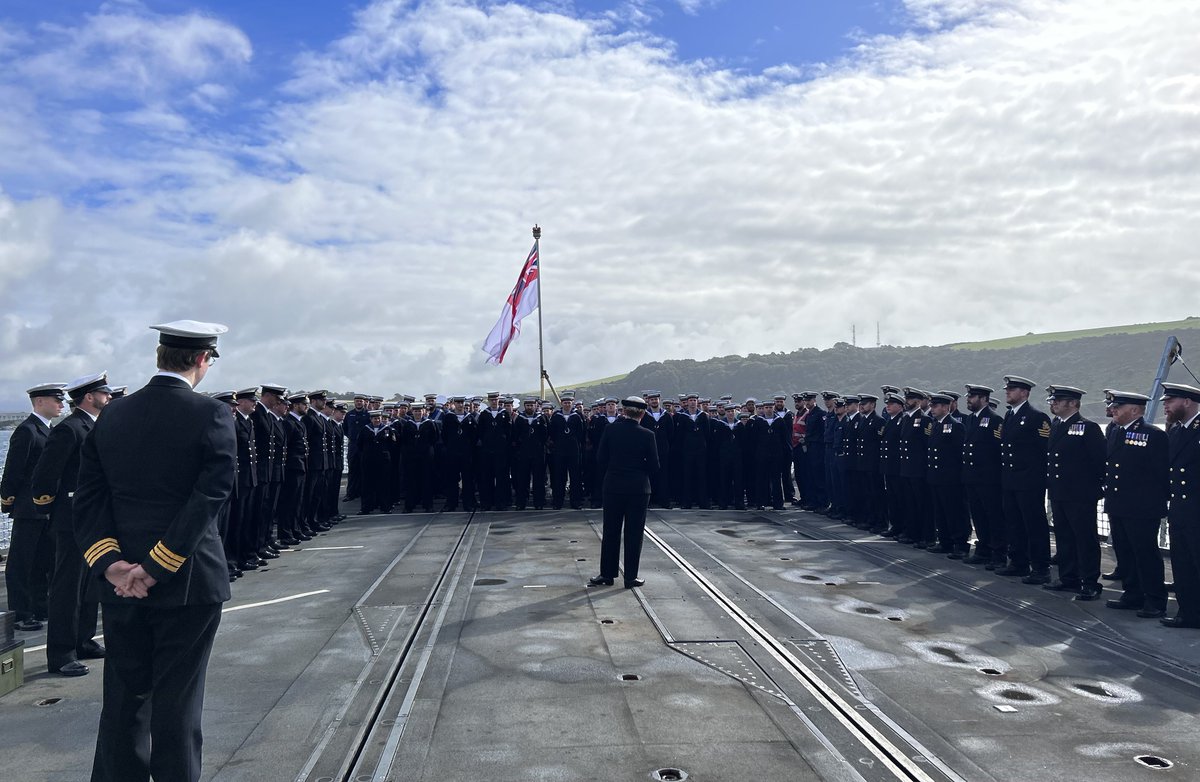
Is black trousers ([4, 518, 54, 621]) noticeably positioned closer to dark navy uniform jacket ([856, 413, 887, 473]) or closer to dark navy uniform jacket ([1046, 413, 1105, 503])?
dark navy uniform jacket ([1046, 413, 1105, 503])

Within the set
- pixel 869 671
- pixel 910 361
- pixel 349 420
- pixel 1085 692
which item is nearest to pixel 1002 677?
pixel 1085 692

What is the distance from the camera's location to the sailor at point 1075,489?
9602mm

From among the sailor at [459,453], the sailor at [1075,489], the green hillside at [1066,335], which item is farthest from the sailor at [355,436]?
the green hillside at [1066,335]

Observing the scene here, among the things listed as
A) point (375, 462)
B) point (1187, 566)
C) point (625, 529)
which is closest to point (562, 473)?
point (375, 462)

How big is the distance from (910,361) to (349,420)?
288 ft

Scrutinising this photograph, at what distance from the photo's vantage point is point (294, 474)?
13195 mm

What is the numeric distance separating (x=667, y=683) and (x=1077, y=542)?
581 cm

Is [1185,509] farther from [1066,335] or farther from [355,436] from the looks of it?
[1066,335]

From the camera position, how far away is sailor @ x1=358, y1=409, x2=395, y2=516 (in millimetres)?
17484

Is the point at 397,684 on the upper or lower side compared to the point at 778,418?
lower

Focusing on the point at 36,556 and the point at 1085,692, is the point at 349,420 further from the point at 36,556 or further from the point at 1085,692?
the point at 1085,692

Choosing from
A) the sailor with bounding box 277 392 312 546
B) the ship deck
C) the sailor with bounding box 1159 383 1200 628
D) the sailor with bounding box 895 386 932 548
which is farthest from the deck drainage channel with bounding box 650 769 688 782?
the sailor with bounding box 277 392 312 546

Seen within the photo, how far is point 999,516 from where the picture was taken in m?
11.5

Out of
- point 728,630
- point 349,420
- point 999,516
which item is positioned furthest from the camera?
point 349,420
